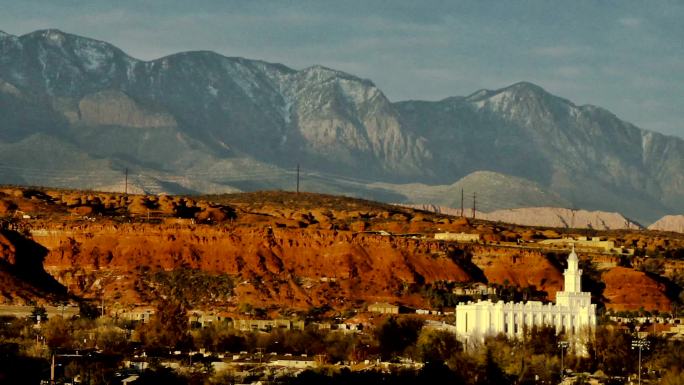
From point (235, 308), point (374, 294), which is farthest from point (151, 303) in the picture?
point (374, 294)

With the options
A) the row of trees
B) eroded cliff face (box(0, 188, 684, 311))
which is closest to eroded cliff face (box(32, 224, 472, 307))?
eroded cliff face (box(0, 188, 684, 311))

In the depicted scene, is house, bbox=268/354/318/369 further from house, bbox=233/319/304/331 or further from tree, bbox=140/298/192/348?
house, bbox=233/319/304/331

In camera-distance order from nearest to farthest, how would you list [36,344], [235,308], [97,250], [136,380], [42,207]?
1. [136,380]
2. [36,344]
3. [235,308]
4. [97,250]
5. [42,207]

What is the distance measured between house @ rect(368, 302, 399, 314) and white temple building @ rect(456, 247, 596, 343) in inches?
489

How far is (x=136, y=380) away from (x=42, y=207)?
8837 cm

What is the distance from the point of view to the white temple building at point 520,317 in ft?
436

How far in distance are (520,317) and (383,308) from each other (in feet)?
60.6

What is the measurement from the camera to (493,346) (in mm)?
121688

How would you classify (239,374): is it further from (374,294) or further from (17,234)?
(17,234)

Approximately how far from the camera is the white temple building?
13275cm

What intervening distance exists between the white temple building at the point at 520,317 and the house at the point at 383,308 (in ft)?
40.7

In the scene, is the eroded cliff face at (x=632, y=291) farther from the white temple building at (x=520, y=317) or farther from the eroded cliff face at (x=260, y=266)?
the white temple building at (x=520, y=317)

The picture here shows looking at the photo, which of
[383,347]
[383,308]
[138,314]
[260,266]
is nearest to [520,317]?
[383,347]

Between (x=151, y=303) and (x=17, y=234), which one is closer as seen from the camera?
(x=151, y=303)
